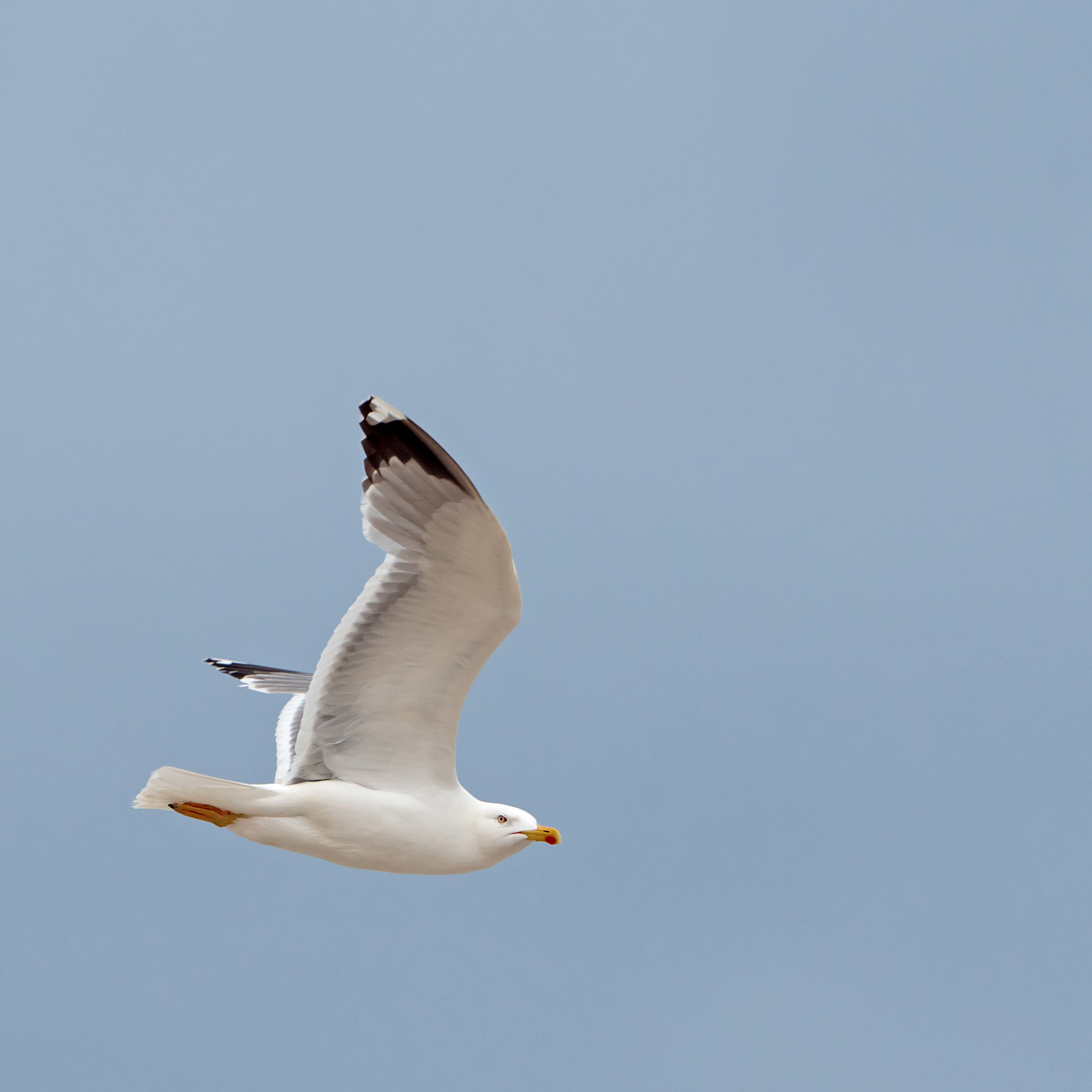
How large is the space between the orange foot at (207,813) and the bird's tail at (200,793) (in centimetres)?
4

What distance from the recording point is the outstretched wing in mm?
7406

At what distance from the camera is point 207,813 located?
8.09 metres

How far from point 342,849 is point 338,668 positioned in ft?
3.43

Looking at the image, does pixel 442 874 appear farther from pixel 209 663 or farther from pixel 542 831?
pixel 209 663

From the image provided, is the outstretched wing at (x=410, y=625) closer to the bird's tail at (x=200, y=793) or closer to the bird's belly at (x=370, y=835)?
the bird's belly at (x=370, y=835)

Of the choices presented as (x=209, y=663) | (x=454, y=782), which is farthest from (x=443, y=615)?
(x=209, y=663)

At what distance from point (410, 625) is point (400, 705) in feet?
2.07

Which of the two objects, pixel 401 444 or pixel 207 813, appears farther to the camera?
pixel 207 813

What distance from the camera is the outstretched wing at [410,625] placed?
24.3ft

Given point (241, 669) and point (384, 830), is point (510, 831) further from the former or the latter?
point (241, 669)

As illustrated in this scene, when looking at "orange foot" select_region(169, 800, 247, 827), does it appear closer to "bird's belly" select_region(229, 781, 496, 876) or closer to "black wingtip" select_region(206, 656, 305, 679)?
"bird's belly" select_region(229, 781, 496, 876)

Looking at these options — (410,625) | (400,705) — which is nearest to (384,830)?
(400,705)

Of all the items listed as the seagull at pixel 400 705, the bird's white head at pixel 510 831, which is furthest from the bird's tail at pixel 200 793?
the bird's white head at pixel 510 831

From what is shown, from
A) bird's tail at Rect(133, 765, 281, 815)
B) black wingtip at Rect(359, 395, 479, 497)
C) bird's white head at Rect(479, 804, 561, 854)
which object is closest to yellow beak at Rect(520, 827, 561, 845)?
bird's white head at Rect(479, 804, 561, 854)
